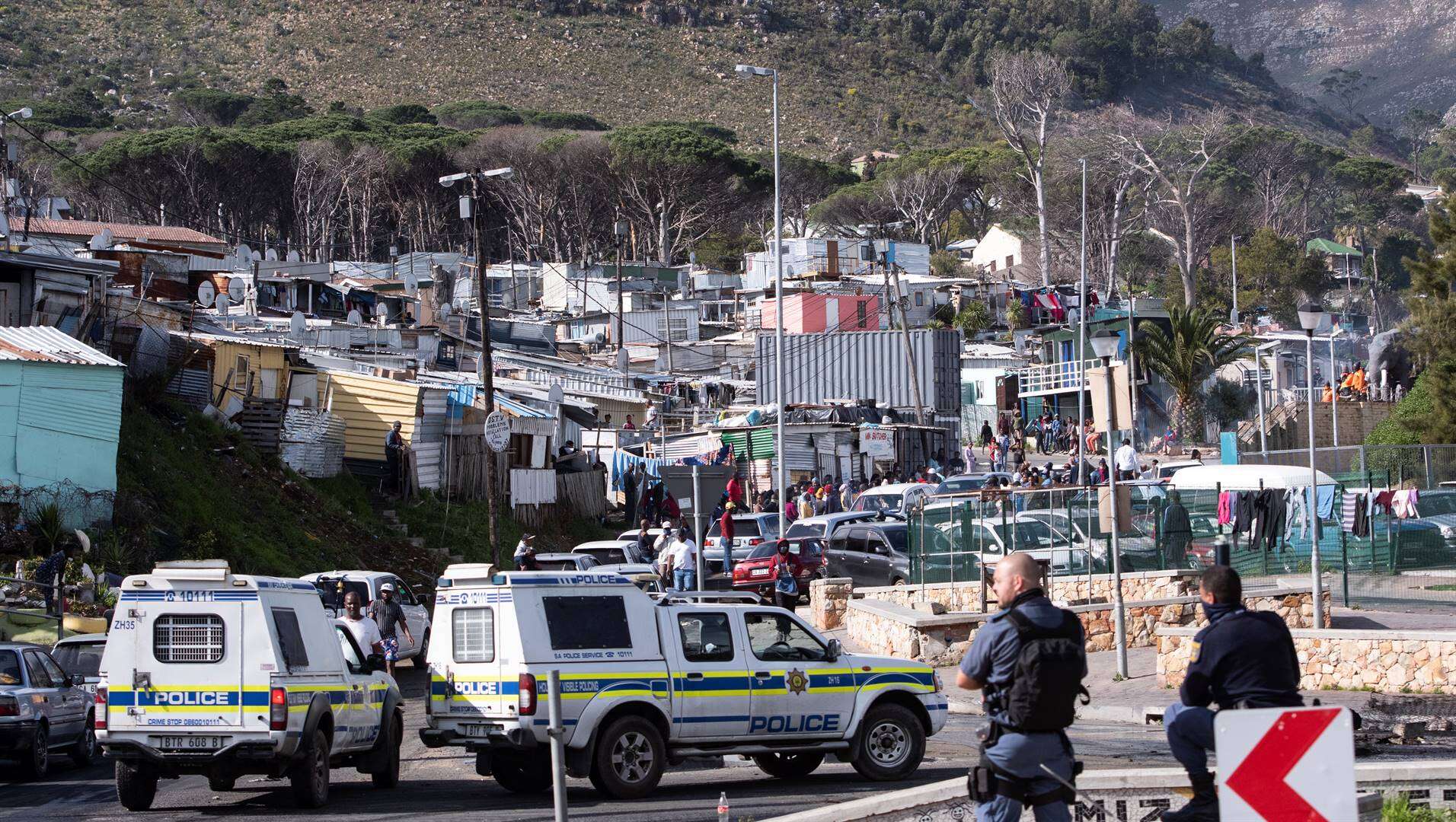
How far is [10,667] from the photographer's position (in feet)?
50.3

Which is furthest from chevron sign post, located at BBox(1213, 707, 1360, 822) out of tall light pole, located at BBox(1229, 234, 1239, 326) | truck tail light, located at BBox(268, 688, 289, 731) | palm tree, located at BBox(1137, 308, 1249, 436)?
tall light pole, located at BBox(1229, 234, 1239, 326)

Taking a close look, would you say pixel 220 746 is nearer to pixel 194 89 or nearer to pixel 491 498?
pixel 491 498

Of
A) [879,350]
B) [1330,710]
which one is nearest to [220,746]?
[1330,710]

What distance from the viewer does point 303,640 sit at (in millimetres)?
12805

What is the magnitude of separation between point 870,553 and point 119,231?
40.4 m

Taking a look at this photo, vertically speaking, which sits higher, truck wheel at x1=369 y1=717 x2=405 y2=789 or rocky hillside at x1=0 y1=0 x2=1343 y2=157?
rocky hillside at x1=0 y1=0 x2=1343 y2=157

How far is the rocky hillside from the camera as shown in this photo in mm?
131125

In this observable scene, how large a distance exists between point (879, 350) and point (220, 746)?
4303cm

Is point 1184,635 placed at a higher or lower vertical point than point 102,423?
lower

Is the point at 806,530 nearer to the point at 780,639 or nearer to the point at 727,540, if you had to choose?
the point at 727,540

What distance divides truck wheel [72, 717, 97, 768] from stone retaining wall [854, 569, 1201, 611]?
1170cm

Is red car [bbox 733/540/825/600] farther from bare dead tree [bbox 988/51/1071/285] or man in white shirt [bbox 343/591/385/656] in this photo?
bare dead tree [bbox 988/51/1071/285]

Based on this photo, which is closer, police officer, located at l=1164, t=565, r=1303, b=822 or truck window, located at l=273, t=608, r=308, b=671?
police officer, located at l=1164, t=565, r=1303, b=822

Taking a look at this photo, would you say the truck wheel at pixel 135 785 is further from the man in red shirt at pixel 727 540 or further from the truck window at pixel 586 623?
the man in red shirt at pixel 727 540
